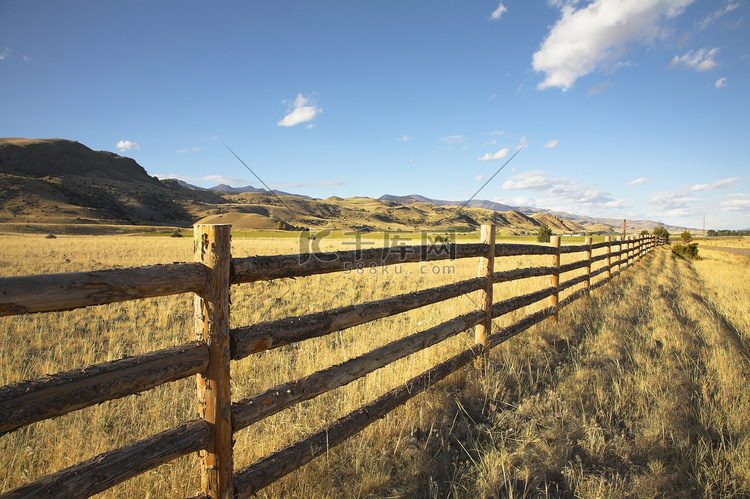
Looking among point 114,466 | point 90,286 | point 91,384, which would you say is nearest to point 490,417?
point 114,466

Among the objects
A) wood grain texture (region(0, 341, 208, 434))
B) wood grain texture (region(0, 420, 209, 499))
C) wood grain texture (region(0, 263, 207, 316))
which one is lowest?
wood grain texture (region(0, 420, 209, 499))

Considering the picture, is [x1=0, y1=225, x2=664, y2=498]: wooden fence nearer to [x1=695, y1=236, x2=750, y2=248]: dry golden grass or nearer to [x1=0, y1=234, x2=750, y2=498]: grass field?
[x1=0, y1=234, x2=750, y2=498]: grass field

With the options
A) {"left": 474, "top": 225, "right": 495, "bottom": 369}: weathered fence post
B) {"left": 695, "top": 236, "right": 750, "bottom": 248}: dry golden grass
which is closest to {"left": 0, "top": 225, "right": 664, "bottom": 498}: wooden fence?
{"left": 474, "top": 225, "right": 495, "bottom": 369}: weathered fence post

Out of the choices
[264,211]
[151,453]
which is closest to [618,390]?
[151,453]

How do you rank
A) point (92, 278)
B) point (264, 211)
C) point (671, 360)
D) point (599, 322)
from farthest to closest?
1. point (264, 211)
2. point (599, 322)
3. point (671, 360)
4. point (92, 278)

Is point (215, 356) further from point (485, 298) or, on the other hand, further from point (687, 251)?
point (687, 251)

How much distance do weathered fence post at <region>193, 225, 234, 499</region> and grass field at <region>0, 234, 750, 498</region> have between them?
1.70 ft

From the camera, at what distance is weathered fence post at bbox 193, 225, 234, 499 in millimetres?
1958

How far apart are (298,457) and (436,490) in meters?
1.01

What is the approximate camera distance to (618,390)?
370 centimetres

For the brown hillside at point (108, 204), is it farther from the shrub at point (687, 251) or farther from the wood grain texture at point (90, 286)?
the wood grain texture at point (90, 286)

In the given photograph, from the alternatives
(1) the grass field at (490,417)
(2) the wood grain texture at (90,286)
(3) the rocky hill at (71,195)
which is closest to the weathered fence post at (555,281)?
(1) the grass field at (490,417)

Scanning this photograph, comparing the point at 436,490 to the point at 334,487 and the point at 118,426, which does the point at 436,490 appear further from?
the point at 118,426

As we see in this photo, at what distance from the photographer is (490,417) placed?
3.52 meters
